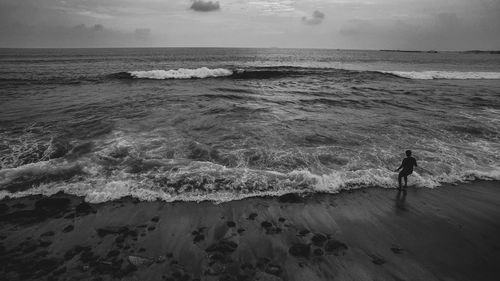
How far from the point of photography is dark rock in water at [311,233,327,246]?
5764 millimetres

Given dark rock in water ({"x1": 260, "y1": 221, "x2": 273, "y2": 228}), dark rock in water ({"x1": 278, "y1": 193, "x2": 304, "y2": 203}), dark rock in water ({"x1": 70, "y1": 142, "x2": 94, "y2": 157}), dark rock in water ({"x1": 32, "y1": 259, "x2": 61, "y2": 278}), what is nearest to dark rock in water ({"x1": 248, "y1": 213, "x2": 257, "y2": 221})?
dark rock in water ({"x1": 260, "y1": 221, "x2": 273, "y2": 228})

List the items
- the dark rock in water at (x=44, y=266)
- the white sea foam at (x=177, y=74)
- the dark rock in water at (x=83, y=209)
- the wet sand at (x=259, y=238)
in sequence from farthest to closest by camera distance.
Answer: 1. the white sea foam at (x=177, y=74)
2. the dark rock in water at (x=83, y=209)
3. the wet sand at (x=259, y=238)
4. the dark rock in water at (x=44, y=266)

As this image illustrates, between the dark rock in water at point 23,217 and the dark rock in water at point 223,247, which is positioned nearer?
the dark rock in water at point 223,247

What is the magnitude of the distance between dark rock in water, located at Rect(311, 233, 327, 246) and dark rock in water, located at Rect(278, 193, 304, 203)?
1619mm

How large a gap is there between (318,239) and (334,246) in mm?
349

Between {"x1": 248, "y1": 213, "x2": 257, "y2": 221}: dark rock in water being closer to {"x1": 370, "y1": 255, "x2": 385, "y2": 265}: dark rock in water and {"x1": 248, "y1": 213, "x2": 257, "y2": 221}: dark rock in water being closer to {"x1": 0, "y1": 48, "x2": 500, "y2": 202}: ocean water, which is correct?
{"x1": 0, "y1": 48, "x2": 500, "y2": 202}: ocean water

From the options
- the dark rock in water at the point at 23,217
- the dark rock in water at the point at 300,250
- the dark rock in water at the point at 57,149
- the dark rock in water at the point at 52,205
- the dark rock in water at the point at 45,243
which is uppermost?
the dark rock in water at the point at 57,149

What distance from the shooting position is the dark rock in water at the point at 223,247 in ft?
→ 18.0

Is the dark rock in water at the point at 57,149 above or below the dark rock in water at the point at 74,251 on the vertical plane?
above

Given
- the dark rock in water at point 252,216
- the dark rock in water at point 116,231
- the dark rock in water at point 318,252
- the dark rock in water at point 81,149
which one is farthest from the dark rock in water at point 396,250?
the dark rock in water at point 81,149

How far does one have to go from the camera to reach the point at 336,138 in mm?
12625

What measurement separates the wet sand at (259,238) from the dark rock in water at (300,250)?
0.07 feet

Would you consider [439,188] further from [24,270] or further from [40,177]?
[40,177]

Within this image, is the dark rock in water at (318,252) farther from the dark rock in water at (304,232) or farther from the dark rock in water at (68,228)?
the dark rock in water at (68,228)
